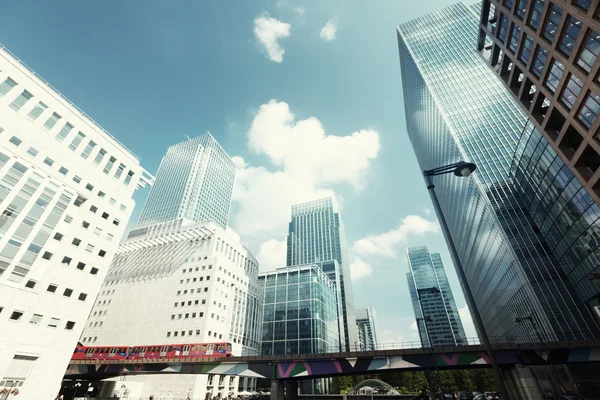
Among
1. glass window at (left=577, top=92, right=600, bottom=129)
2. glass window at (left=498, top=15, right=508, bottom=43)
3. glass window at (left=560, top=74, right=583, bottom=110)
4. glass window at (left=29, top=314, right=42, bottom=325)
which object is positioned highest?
glass window at (left=498, top=15, right=508, bottom=43)

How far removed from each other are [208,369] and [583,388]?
66.3m

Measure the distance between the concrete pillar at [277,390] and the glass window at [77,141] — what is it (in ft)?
156

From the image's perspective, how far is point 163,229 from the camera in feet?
417

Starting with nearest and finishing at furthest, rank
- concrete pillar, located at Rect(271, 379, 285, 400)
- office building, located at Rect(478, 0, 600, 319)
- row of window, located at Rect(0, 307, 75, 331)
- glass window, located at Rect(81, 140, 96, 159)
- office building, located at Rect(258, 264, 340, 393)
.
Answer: office building, located at Rect(478, 0, 600, 319), row of window, located at Rect(0, 307, 75, 331), concrete pillar, located at Rect(271, 379, 285, 400), glass window, located at Rect(81, 140, 96, 159), office building, located at Rect(258, 264, 340, 393)

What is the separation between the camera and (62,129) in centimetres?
4519

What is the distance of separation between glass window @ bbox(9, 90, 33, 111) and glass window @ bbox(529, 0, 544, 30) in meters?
66.9

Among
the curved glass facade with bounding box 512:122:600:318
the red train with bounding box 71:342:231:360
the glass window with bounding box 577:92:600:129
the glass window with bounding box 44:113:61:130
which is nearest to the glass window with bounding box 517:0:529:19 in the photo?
the glass window with bounding box 577:92:600:129

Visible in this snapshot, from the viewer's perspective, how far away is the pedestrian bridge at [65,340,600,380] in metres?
31.4

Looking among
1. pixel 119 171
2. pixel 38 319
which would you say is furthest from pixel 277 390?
pixel 119 171

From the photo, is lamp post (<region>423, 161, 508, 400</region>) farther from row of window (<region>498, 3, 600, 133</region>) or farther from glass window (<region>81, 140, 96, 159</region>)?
glass window (<region>81, 140, 96, 159</region>)

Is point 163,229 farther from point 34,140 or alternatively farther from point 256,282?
point 34,140

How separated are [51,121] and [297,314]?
3698 inches

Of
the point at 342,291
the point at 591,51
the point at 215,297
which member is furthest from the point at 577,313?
the point at 342,291

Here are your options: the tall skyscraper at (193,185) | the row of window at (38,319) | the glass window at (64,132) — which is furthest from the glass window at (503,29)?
the tall skyscraper at (193,185)
